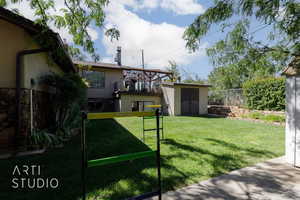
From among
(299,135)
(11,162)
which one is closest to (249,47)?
(299,135)

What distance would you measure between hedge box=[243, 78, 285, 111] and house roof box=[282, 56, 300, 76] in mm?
8519

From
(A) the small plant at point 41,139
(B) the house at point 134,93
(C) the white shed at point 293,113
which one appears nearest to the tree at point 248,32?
(C) the white shed at point 293,113

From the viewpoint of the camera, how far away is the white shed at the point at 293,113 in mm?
3273

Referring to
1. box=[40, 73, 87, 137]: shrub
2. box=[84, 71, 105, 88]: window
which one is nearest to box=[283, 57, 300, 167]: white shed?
box=[40, 73, 87, 137]: shrub

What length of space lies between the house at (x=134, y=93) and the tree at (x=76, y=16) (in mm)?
10216

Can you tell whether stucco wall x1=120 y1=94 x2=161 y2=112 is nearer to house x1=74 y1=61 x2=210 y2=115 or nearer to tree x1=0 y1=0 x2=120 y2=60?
house x1=74 y1=61 x2=210 y2=115

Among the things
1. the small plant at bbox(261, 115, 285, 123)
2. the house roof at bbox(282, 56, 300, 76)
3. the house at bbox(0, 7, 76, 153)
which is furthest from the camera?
the small plant at bbox(261, 115, 285, 123)

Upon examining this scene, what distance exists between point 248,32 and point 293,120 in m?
2.02

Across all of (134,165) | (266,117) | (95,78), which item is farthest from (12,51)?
(266,117)

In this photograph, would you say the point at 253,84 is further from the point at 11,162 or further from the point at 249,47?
the point at 11,162

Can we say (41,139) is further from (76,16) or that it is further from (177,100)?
(177,100)

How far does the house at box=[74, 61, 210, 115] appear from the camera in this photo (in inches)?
562

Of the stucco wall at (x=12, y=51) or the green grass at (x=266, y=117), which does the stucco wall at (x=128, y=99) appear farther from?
the stucco wall at (x=12, y=51)

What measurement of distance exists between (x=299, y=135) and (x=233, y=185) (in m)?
1.83
